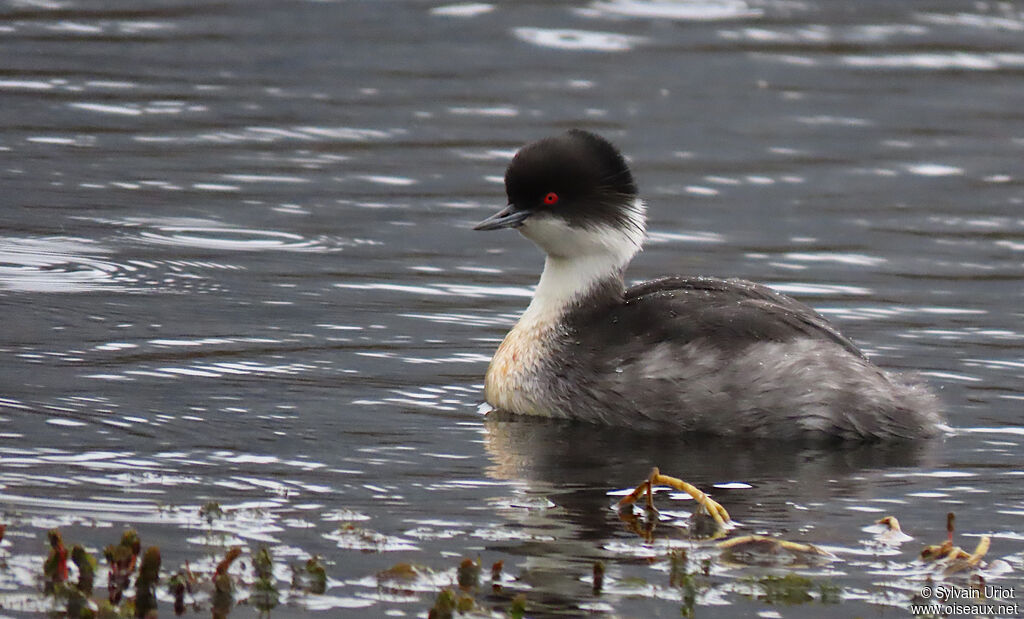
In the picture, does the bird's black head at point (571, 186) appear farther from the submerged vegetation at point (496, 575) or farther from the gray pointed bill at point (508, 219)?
the submerged vegetation at point (496, 575)

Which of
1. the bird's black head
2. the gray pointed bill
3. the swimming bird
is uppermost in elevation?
the bird's black head

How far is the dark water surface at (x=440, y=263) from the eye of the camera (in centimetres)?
714

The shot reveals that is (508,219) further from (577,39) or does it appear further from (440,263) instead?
(577,39)

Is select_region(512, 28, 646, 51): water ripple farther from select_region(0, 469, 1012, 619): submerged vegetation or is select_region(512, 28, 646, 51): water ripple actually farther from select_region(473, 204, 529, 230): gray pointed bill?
select_region(0, 469, 1012, 619): submerged vegetation

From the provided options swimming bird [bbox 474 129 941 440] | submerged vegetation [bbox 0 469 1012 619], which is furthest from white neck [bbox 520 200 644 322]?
submerged vegetation [bbox 0 469 1012 619]

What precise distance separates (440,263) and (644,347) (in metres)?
3.38

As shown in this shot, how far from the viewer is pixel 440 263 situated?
12.3m

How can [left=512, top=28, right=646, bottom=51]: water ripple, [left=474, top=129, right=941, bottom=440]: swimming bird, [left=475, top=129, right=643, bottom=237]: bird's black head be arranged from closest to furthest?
[left=474, top=129, right=941, bottom=440]: swimming bird, [left=475, top=129, right=643, bottom=237]: bird's black head, [left=512, top=28, right=646, bottom=51]: water ripple

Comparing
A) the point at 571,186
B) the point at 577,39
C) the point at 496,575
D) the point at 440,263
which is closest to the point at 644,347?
the point at 571,186

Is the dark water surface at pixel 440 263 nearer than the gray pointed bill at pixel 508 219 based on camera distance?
Yes

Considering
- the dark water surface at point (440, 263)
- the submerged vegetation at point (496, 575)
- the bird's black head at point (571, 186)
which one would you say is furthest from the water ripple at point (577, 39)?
the submerged vegetation at point (496, 575)

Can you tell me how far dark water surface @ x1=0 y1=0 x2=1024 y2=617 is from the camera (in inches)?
281

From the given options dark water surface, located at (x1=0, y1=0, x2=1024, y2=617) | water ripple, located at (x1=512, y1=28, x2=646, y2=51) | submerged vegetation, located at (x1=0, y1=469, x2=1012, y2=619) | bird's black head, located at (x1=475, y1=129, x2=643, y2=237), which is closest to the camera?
submerged vegetation, located at (x1=0, y1=469, x2=1012, y2=619)

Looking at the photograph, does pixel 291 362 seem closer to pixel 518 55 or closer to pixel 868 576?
pixel 868 576
